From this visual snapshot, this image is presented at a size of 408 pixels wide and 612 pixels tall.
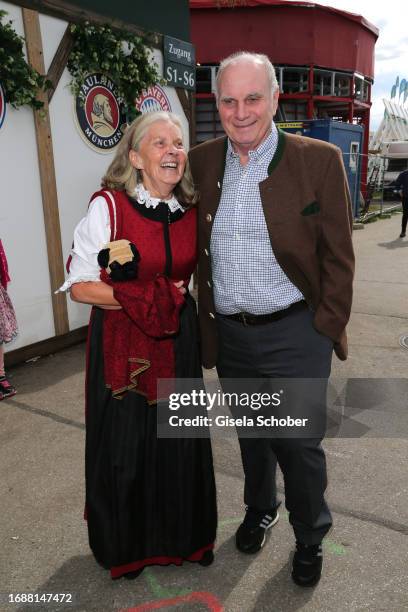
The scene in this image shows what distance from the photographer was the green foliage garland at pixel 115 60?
5070mm

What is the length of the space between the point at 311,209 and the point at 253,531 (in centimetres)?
155

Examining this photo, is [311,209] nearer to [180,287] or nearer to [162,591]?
[180,287]

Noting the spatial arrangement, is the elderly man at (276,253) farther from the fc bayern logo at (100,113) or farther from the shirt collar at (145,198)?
the fc bayern logo at (100,113)

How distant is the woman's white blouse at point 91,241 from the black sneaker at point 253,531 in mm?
1410

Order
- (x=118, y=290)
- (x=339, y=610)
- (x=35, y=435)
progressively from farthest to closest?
1. (x=35, y=435)
2. (x=339, y=610)
3. (x=118, y=290)

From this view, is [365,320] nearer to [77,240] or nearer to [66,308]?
[66,308]

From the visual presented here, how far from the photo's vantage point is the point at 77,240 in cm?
208

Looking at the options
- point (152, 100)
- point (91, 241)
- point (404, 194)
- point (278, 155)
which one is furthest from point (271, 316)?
point (404, 194)

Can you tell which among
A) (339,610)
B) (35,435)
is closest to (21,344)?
(35,435)

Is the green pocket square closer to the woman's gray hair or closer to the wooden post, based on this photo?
the woman's gray hair

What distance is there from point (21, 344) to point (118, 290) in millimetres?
3397

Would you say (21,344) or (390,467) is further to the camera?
(21,344)

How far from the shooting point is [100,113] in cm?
552
